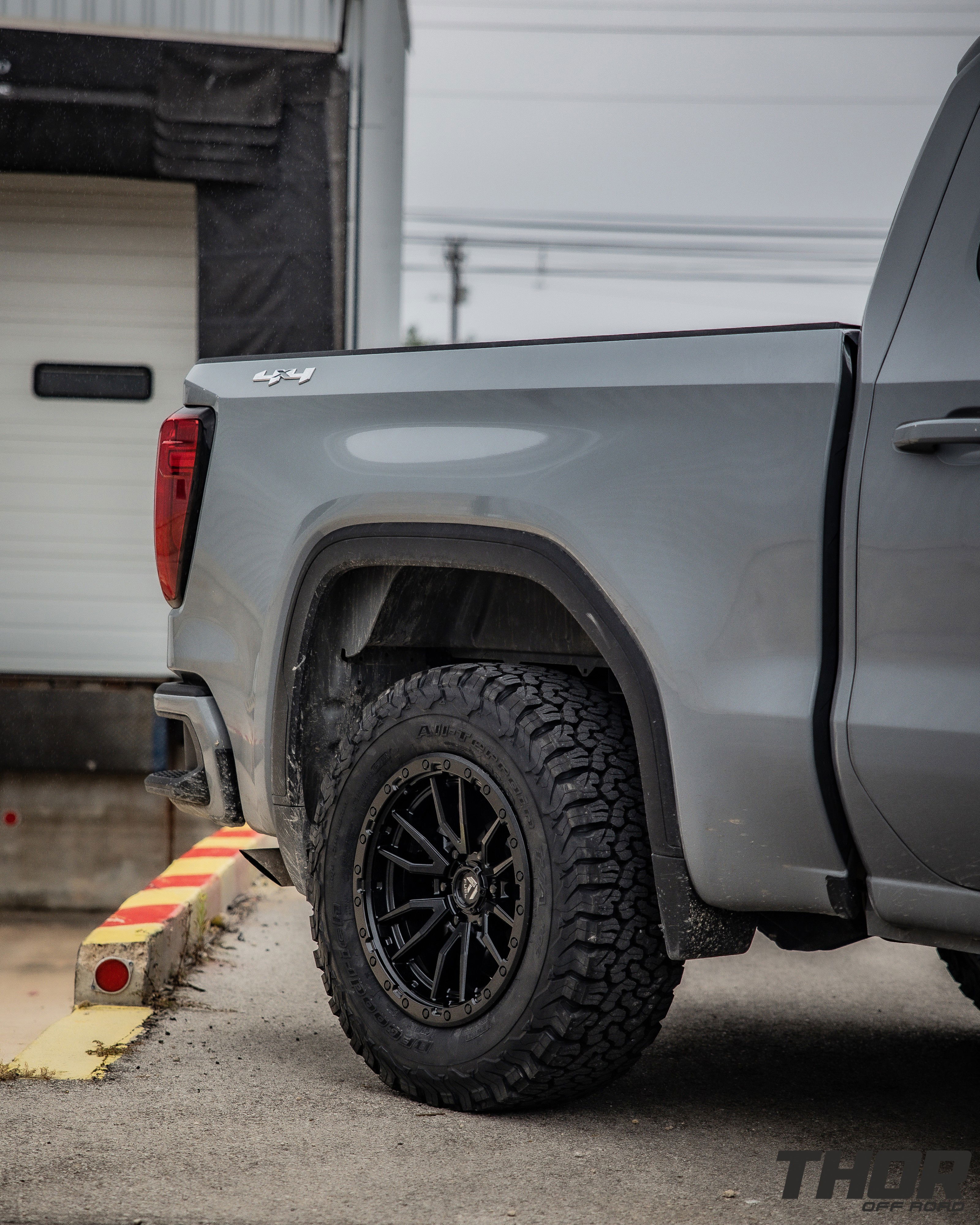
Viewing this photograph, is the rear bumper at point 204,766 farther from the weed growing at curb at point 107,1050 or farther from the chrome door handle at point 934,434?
Result: the chrome door handle at point 934,434

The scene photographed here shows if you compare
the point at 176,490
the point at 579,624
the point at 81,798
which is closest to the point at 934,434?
the point at 579,624

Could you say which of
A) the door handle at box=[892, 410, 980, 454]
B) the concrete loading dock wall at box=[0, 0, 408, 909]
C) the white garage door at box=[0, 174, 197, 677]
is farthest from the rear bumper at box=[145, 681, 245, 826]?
the white garage door at box=[0, 174, 197, 677]

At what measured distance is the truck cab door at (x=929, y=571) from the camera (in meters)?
2.07

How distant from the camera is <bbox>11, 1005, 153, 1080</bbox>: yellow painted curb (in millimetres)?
2953

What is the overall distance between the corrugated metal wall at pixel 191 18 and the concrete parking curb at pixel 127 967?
16.4 ft

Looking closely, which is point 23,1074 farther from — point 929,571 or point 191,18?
point 191,18

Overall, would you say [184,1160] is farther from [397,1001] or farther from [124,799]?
[124,799]

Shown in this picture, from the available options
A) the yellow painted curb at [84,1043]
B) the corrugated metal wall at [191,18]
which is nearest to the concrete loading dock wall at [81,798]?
the corrugated metal wall at [191,18]

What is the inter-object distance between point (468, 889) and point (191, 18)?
20.7 feet

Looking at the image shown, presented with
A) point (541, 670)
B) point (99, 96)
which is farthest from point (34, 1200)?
point (99, 96)

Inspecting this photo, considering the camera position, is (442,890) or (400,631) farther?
(400,631)

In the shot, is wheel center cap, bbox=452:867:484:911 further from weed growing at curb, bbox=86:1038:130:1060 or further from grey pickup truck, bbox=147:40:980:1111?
weed growing at curb, bbox=86:1038:130:1060

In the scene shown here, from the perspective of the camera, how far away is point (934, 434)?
82.7 inches

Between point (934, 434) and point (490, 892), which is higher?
point (934, 434)
